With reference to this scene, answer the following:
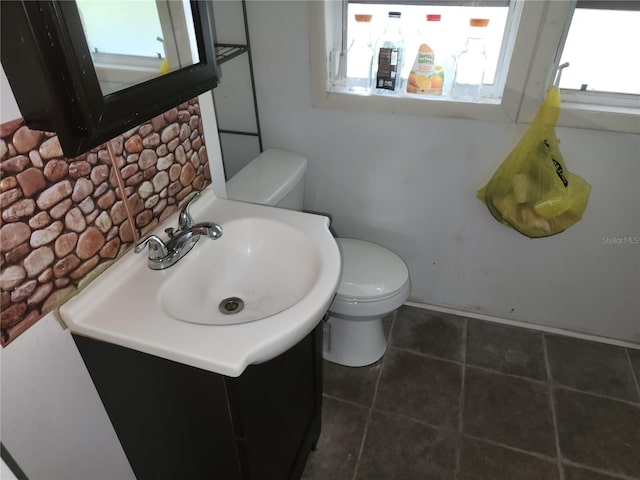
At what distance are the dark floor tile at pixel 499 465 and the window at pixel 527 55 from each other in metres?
1.14

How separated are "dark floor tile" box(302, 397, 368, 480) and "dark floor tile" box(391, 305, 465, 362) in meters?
0.40

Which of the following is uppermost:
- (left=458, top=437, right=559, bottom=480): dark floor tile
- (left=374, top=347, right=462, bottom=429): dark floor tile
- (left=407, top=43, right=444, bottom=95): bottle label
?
(left=407, top=43, right=444, bottom=95): bottle label

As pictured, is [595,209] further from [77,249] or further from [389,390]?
[77,249]

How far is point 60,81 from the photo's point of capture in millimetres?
675

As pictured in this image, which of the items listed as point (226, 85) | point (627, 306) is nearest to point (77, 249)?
point (226, 85)

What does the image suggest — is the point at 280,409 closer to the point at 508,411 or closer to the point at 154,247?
the point at 154,247

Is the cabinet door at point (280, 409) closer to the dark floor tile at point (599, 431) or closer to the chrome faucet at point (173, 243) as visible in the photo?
the chrome faucet at point (173, 243)

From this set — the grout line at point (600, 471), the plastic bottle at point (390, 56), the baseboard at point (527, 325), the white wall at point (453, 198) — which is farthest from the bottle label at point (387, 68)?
the grout line at point (600, 471)

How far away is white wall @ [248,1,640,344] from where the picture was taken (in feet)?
5.19

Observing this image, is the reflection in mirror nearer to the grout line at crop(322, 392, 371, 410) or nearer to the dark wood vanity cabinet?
the dark wood vanity cabinet

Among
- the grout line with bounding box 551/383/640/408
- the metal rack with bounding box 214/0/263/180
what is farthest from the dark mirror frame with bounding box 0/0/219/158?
the grout line with bounding box 551/383/640/408

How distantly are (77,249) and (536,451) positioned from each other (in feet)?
5.17

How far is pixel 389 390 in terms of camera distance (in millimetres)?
1759

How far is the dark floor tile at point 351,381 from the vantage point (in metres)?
1.74
